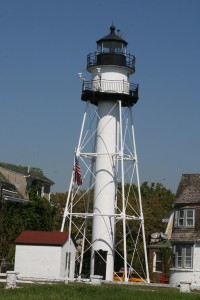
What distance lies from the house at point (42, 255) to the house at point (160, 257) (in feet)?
51.8

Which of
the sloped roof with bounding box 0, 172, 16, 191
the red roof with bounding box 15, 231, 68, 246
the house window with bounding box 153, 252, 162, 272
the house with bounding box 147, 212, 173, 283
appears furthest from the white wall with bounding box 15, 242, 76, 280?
the house window with bounding box 153, 252, 162, 272

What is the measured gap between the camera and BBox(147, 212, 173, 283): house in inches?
2601

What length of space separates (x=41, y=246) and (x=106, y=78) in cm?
1372

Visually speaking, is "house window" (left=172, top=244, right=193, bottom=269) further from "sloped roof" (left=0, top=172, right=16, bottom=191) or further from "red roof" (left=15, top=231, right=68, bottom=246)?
"sloped roof" (left=0, top=172, right=16, bottom=191)

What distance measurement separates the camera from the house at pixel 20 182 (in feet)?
213

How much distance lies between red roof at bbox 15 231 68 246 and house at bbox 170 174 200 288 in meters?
9.80

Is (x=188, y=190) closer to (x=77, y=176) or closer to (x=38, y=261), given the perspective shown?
(x=77, y=176)

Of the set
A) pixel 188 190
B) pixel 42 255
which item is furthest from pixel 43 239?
pixel 188 190

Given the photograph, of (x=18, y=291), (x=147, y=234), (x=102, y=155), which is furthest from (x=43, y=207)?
(x=18, y=291)

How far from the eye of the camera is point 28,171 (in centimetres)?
7306

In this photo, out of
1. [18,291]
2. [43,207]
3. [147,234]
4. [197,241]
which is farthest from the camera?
[147,234]

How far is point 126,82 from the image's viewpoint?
5797cm

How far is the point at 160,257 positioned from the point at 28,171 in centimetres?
1483

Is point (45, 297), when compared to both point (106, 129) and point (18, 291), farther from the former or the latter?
point (106, 129)
